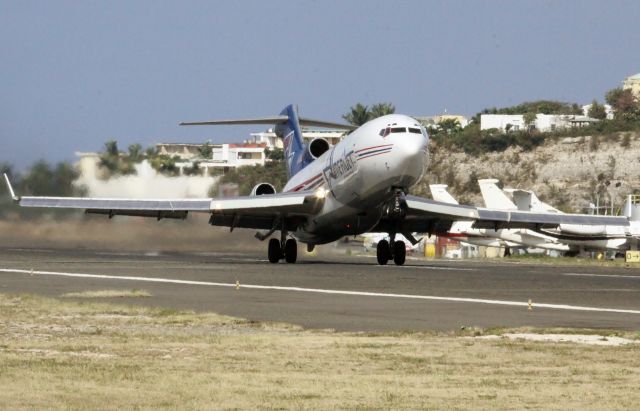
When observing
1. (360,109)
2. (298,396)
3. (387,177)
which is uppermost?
(360,109)

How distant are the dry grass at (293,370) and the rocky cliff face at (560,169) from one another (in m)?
140

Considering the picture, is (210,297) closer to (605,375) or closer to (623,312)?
(623,312)

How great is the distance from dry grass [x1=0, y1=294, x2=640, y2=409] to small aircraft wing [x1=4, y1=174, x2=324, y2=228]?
27961mm

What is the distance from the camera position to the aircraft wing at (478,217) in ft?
165

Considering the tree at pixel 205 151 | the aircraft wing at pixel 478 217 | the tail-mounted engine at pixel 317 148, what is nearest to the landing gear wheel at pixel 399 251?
the aircraft wing at pixel 478 217

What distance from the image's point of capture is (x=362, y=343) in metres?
19.5

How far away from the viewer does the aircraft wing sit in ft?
165

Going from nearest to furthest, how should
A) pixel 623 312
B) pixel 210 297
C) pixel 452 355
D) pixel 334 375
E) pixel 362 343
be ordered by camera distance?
1. pixel 334 375
2. pixel 452 355
3. pixel 362 343
4. pixel 623 312
5. pixel 210 297

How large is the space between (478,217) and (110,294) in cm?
2391

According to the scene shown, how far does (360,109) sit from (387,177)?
140 meters

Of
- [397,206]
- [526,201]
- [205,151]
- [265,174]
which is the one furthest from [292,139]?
[205,151]

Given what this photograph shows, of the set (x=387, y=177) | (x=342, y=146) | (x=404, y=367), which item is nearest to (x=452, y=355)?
(x=404, y=367)

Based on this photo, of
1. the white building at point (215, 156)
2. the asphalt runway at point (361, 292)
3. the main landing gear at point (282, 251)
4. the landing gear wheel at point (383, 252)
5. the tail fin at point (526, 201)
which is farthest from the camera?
the tail fin at point (526, 201)

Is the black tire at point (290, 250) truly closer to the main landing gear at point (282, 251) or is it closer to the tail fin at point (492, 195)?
the main landing gear at point (282, 251)
